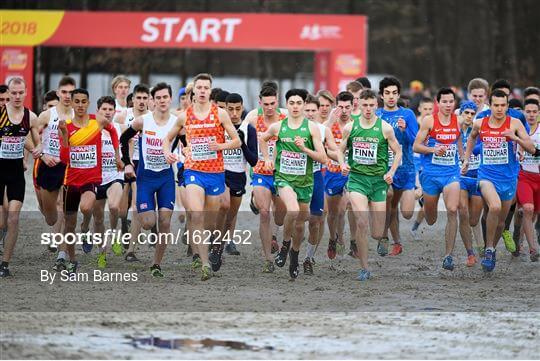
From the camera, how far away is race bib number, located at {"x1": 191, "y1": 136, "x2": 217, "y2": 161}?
14008mm

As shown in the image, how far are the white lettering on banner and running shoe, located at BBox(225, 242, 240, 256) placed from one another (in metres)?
21.6

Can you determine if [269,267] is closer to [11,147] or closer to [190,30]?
[11,147]

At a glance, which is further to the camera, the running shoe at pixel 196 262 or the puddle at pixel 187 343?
the running shoe at pixel 196 262

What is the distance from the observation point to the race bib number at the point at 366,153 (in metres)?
14.7

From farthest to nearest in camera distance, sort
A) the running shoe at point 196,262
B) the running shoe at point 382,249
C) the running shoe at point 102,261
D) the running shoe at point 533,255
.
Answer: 1. the running shoe at point 382,249
2. the running shoe at point 533,255
3. the running shoe at point 102,261
4. the running shoe at point 196,262

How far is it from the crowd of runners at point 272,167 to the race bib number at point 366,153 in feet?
0.05

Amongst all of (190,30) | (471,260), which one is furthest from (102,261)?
(190,30)

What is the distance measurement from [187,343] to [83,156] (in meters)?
5.10

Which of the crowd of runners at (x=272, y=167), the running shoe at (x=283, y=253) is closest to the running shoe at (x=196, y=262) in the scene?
the crowd of runners at (x=272, y=167)

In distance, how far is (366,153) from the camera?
48.4 ft

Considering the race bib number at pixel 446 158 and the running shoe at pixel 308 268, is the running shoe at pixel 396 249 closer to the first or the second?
the race bib number at pixel 446 158

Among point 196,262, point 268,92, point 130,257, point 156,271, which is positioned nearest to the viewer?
point 156,271

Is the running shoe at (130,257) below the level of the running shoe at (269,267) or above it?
above

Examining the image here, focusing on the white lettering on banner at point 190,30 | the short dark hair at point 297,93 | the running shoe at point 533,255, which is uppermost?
the white lettering on banner at point 190,30
